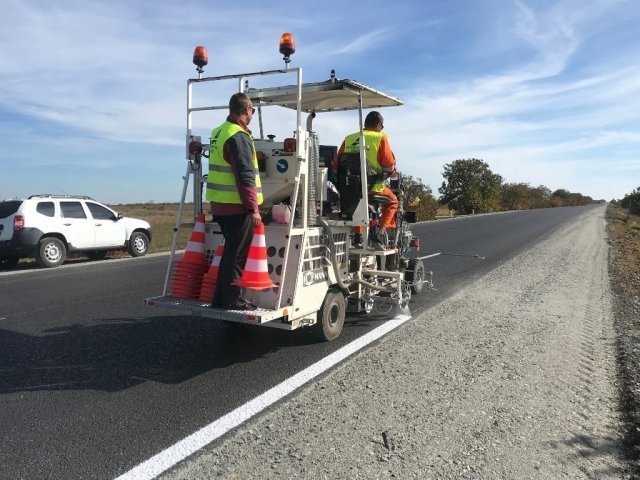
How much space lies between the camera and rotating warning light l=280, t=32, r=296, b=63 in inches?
206

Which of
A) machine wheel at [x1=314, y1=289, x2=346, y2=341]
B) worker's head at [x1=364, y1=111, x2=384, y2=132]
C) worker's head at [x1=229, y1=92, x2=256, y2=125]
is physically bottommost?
machine wheel at [x1=314, y1=289, x2=346, y2=341]

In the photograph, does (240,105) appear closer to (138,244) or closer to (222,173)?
(222,173)

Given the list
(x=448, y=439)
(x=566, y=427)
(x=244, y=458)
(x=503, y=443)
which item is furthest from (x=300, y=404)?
(x=566, y=427)

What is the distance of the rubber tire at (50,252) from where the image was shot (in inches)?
502

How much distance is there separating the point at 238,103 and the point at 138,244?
11.5m

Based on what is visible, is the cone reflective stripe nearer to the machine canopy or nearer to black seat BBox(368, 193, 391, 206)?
the machine canopy

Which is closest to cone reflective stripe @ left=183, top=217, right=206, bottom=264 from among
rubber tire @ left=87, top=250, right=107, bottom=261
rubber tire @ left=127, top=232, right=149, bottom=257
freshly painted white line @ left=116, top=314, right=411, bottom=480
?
freshly painted white line @ left=116, top=314, right=411, bottom=480

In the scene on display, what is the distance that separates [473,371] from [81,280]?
8221 millimetres

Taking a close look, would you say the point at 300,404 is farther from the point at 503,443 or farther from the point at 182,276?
the point at 182,276

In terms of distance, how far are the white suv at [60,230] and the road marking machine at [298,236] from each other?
8411 mm

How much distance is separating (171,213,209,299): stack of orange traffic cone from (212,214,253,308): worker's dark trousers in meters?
0.56

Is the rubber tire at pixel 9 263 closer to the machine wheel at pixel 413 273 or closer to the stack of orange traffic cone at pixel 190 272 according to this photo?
the stack of orange traffic cone at pixel 190 272

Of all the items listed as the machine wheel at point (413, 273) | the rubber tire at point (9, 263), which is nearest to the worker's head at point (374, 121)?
the machine wheel at point (413, 273)

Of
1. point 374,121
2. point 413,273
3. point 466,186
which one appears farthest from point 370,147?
point 466,186
